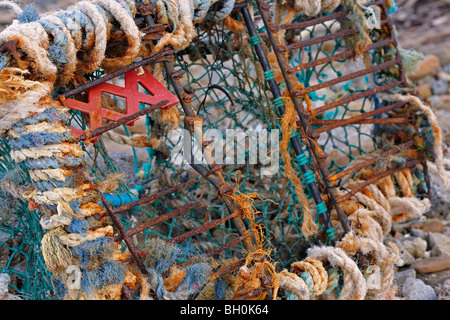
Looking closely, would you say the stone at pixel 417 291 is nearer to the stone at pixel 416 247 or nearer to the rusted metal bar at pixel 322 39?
the stone at pixel 416 247

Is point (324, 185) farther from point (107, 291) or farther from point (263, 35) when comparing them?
point (107, 291)

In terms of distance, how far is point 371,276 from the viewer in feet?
4.91

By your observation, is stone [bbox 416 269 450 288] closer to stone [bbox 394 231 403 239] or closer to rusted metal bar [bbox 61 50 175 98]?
stone [bbox 394 231 403 239]

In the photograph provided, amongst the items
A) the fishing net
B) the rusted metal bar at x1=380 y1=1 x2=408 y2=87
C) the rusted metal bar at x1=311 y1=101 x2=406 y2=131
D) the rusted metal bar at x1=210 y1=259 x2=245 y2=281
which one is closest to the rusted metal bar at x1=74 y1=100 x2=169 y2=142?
the fishing net

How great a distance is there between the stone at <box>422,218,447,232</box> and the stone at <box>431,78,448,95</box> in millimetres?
1633

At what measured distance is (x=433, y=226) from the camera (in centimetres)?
213

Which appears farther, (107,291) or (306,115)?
(306,115)

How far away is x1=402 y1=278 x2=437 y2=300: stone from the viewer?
168 centimetres

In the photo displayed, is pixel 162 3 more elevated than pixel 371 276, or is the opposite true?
pixel 162 3

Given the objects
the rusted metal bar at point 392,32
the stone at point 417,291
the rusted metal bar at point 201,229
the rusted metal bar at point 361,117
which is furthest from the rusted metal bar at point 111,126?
the stone at point 417,291

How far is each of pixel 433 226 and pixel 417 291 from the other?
533mm

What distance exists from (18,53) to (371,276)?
118 cm

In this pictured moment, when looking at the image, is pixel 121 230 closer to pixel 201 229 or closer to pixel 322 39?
pixel 201 229

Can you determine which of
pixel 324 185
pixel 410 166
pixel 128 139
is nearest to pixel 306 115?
pixel 324 185
